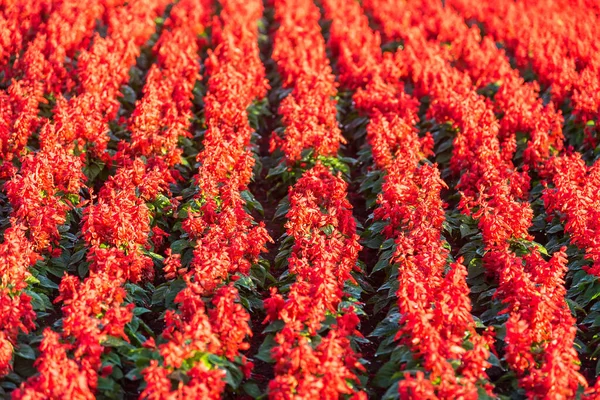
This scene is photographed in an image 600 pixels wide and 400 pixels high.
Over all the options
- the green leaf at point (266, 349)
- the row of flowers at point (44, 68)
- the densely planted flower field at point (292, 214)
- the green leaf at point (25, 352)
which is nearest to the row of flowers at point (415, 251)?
the densely planted flower field at point (292, 214)

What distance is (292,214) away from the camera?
986 centimetres

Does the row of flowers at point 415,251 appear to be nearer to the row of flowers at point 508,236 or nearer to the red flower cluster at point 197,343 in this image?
the row of flowers at point 508,236

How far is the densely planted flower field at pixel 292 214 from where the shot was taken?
304 inches

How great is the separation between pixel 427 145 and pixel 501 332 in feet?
14.1

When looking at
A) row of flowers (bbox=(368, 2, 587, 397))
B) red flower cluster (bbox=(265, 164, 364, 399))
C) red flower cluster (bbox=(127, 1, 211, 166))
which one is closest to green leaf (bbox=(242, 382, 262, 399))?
red flower cluster (bbox=(265, 164, 364, 399))

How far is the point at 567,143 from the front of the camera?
534 inches

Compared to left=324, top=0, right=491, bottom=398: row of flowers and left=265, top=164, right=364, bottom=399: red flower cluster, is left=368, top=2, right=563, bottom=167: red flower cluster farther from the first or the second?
left=265, top=164, right=364, bottom=399: red flower cluster

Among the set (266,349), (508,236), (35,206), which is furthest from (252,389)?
(508,236)

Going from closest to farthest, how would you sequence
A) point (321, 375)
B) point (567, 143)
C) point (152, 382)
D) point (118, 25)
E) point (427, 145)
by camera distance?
point (152, 382), point (321, 375), point (427, 145), point (567, 143), point (118, 25)

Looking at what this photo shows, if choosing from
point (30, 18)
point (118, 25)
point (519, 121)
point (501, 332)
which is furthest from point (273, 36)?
point (501, 332)

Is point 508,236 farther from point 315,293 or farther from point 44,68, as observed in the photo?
point 44,68

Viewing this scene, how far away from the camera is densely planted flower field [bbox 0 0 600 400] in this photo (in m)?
7.71

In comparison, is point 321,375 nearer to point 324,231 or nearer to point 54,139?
point 324,231

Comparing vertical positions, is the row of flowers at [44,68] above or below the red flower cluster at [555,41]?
above
